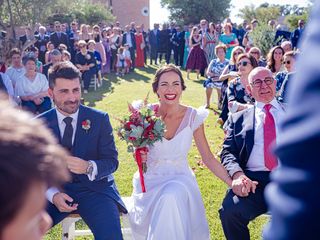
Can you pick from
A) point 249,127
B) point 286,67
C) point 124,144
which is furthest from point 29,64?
point 249,127

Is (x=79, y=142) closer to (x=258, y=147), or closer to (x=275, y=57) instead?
(x=258, y=147)

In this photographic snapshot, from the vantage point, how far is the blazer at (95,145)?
3920 millimetres

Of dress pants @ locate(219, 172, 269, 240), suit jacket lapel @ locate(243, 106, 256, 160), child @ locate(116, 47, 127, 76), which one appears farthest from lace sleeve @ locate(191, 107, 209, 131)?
child @ locate(116, 47, 127, 76)

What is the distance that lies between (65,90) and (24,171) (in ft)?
10.6

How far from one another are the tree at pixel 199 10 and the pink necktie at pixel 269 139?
38.8 metres

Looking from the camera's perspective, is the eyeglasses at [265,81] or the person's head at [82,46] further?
the person's head at [82,46]

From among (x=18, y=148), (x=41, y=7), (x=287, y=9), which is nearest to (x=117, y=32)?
(x=41, y=7)

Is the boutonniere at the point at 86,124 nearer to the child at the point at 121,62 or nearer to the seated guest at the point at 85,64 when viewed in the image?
the seated guest at the point at 85,64

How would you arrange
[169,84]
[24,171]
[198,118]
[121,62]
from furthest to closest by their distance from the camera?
[121,62], [169,84], [198,118], [24,171]

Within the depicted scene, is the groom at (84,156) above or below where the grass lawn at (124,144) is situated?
above

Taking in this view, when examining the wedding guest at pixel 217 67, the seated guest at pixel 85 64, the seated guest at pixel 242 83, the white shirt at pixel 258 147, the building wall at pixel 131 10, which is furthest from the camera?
the building wall at pixel 131 10

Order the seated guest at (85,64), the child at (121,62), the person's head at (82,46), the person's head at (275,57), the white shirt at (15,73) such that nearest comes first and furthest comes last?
the person's head at (275,57) → the white shirt at (15,73) → the person's head at (82,46) → the seated guest at (85,64) → the child at (121,62)

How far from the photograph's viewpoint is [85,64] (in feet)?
49.0

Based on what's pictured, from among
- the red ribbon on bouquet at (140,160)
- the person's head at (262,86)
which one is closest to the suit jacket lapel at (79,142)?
the red ribbon on bouquet at (140,160)
